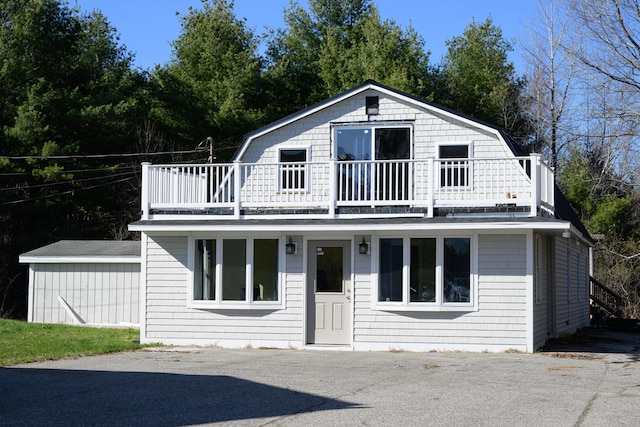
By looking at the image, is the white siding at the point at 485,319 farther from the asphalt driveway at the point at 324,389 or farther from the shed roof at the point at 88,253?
the shed roof at the point at 88,253

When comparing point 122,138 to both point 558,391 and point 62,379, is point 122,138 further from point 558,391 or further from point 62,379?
point 558,391

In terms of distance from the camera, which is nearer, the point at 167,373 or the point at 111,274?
the point at 167,373

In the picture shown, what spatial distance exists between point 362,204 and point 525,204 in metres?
3.26

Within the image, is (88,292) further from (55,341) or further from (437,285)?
(437,285)

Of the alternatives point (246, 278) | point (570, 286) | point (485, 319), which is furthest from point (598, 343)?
point (246, 278)

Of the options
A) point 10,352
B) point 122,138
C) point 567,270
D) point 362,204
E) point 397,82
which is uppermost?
point 397,82

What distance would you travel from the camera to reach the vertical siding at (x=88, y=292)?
78.0 feet

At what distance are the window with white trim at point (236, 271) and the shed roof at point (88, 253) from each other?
552cm

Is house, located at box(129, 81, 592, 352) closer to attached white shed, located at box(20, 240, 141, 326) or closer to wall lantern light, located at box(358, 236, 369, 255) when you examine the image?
wall lantern light, located at box(358, 236, 369, 255)

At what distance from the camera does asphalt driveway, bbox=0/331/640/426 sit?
31.2 feet

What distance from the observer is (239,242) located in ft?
59.8

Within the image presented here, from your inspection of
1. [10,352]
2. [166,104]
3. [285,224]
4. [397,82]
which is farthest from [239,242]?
[166,104]

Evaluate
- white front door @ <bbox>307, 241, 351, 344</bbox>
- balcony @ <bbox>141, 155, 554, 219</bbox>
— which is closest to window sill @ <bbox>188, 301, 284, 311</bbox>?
white front door @ <bbox>307, 241, 351, 344</bbox>

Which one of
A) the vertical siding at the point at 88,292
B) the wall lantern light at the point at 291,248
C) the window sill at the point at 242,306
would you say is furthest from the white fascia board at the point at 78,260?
the wall lantern light at the point at 291,248
